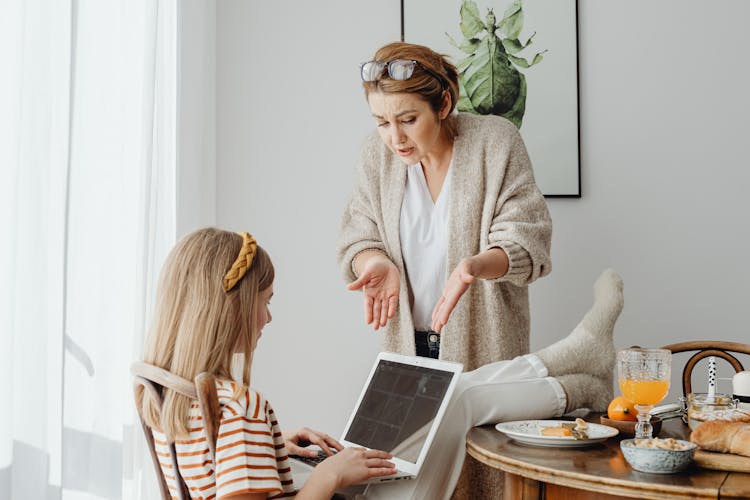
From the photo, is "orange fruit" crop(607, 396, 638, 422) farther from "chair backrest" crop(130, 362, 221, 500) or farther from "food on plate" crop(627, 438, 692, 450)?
"chair backrest" crop(130, 362, 221, 500)

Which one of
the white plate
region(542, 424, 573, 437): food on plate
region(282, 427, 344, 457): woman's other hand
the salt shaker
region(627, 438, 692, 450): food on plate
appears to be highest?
the salt shaker

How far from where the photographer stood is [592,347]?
175 centimetres

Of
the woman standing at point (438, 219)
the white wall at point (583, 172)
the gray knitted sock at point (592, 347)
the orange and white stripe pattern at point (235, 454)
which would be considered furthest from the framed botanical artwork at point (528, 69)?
the orange and white stripe pattern at point (235, 454)

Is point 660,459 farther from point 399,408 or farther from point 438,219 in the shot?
point 438,219

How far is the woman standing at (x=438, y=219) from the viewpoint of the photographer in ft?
6.20

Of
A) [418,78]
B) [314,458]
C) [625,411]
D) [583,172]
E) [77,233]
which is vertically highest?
[418,78]

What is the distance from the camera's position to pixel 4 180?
4.33ft

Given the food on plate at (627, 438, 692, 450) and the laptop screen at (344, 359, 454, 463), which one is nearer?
the food on plate at (627, 438, 692, 450)

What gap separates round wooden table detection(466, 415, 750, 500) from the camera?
1062 millimetres

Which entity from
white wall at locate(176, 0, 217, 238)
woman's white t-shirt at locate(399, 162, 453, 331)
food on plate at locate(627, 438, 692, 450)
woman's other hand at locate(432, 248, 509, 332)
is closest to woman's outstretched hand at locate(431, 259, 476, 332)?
woman's other hand at locate(432, 248, 509, 332)

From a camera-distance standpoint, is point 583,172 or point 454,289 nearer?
point 454,289

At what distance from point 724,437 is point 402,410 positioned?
58 cm

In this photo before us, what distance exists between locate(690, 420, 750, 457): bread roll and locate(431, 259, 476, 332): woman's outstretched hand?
23.3 inches

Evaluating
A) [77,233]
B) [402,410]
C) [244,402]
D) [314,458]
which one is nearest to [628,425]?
[402,410]
